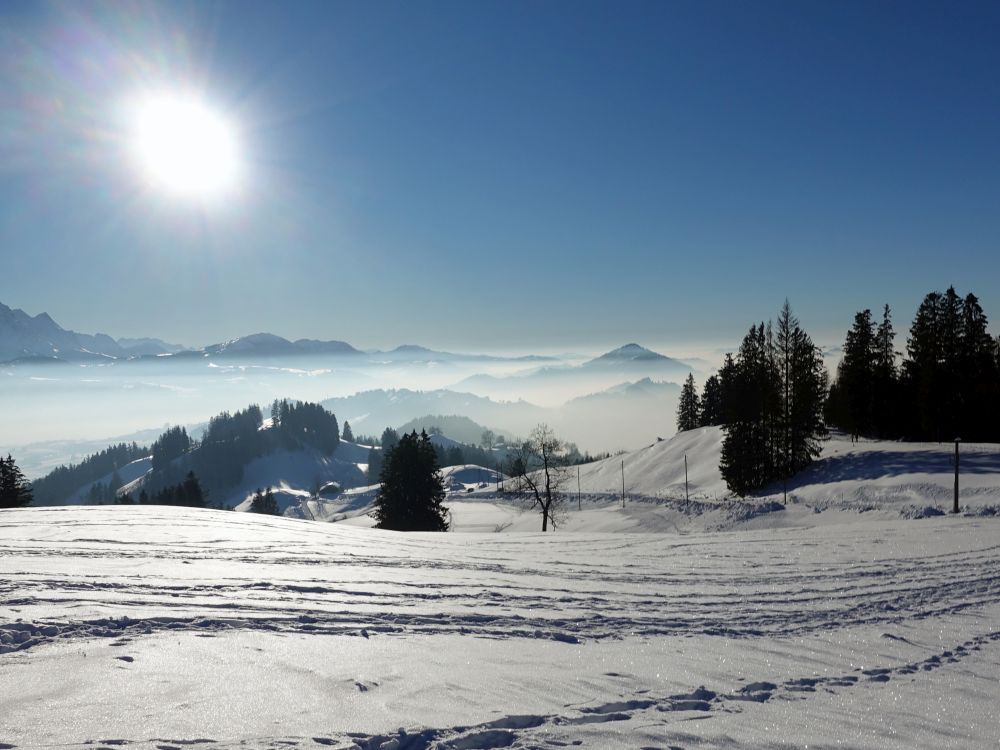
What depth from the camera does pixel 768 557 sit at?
50.4 feet

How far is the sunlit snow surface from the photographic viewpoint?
17.1 feet

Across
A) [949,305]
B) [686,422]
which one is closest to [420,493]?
[949,305]

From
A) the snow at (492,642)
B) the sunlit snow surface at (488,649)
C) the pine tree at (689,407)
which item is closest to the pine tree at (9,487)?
the snow at (492,642)

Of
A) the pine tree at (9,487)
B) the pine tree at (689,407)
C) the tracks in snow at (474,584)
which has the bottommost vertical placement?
the pine tree at (9,487)

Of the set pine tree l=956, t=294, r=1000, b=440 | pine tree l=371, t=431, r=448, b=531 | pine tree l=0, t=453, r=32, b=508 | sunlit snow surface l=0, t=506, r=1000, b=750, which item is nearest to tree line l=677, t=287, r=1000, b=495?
pine tree l=956, t=294, r=1000, b=440

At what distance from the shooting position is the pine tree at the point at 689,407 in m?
105

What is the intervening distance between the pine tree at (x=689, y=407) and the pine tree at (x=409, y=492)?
74.6 meters

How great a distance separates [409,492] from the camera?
41219 mm

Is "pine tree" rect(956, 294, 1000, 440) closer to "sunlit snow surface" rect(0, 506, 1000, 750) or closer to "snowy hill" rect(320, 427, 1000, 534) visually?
"snowy hill" rect(320, 427, 1000, 534)

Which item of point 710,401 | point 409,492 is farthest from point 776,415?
point 710,401

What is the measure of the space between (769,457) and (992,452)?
16.7 meters

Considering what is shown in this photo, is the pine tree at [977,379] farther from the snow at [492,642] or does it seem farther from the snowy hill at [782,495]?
the snow at [492,642]

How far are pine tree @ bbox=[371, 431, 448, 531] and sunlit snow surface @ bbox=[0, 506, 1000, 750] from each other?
85.8 ft

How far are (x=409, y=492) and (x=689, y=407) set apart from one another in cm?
7798
